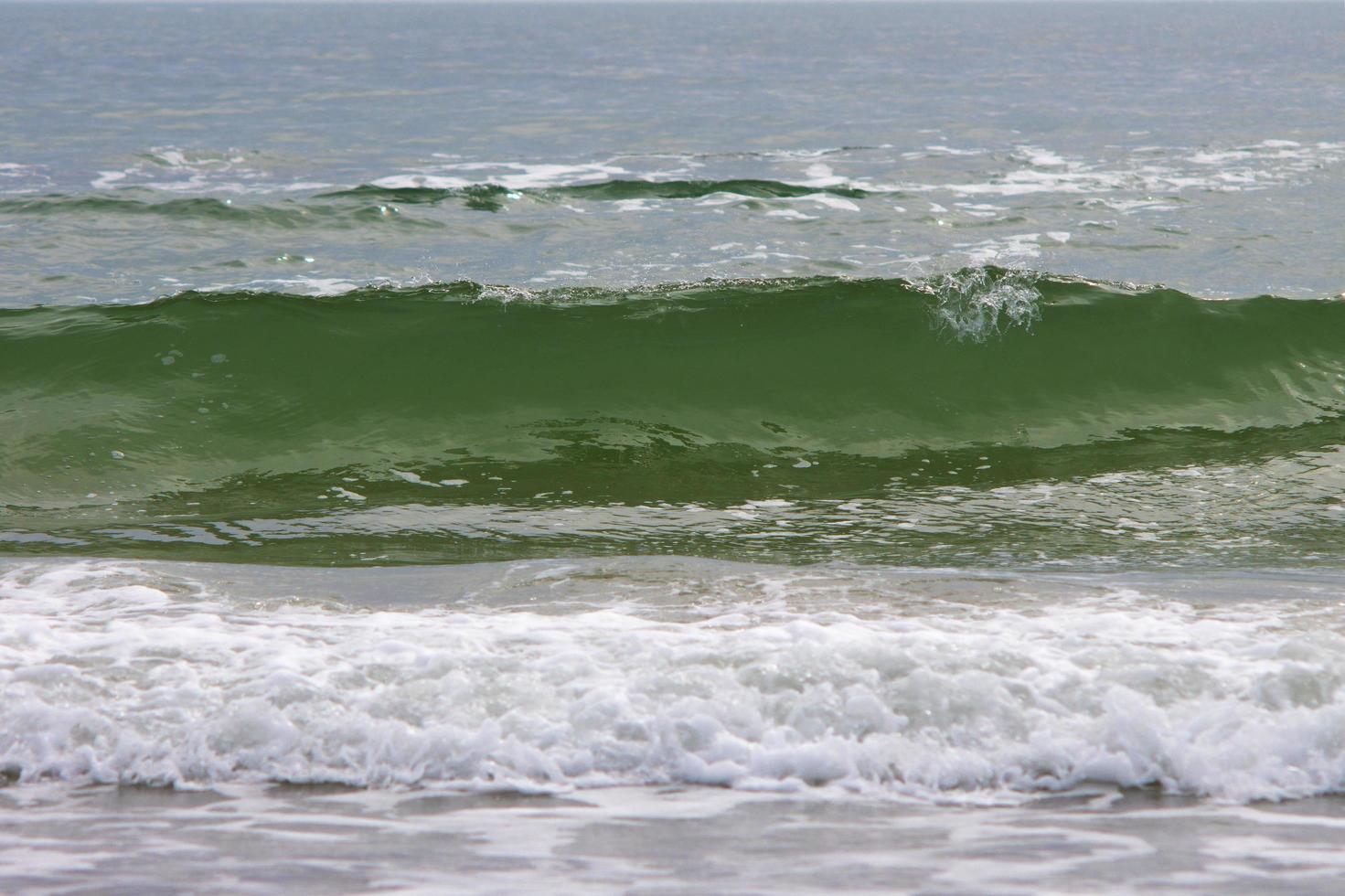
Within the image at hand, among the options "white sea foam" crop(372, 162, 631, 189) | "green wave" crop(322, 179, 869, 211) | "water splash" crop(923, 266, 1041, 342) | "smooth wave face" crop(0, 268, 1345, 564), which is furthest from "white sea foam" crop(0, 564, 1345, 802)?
"white sea foam" crop(372, 162, 631, 189)

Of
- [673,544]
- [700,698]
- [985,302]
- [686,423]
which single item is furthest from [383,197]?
[700,698]

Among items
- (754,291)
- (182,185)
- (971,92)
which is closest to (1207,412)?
(754,291)

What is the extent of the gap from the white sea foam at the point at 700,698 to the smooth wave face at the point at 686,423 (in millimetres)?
1066

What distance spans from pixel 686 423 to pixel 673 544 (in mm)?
2166

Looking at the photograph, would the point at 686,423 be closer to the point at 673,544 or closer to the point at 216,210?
the point at 673,544

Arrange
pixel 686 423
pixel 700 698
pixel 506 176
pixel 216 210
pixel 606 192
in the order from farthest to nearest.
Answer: pixel 506 176
pixel 606 192
pixel 216 210
pixel 686 423
pixel 700 698

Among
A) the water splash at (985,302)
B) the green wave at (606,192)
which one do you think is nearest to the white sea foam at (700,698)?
the water splash at (985,302)

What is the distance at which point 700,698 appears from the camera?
411 cm

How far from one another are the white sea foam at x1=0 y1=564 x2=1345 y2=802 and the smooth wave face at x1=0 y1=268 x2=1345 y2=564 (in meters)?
1.07

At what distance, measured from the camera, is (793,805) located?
3.66 metres

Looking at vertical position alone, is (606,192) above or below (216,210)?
above

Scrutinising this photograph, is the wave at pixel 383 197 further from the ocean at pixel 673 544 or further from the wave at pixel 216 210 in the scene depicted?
the ocean at pixel 673 544

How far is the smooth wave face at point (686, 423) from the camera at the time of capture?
6.12 metres

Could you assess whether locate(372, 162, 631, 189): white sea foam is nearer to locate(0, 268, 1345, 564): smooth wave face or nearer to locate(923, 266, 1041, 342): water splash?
locate(0, 268, 1345, 564): smooth wave face
